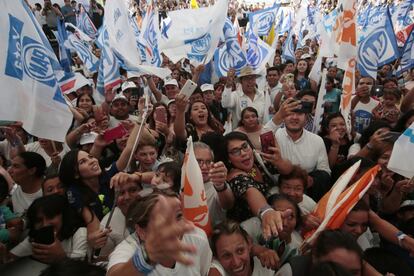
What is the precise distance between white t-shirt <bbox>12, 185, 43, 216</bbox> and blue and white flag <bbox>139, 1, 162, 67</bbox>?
3364mm

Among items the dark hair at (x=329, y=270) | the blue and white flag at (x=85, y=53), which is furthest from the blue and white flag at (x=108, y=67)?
the dark hair at (x=329, y=270)

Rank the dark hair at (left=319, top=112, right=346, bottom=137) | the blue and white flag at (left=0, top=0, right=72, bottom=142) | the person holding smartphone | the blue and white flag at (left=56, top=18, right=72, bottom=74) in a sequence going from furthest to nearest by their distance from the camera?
1. the blue and white flag at (left=56, top=18, right=72, bottom=74)
2. the dark hair at (left=319, top=112, right=346, bottom=137)
3. the blue and white flag at (left=0, top=0, right=72, bottom=142)
4. the person holding smartphone

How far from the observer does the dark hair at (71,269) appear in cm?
142

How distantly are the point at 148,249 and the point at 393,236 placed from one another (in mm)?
1866

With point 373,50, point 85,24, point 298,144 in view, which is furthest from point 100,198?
point 85,24

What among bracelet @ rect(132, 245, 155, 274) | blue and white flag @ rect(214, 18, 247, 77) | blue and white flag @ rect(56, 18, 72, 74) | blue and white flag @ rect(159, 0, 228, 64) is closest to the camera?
bracelet @ rect(132, 245, 155, 274)

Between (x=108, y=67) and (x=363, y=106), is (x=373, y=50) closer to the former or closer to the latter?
(x=363, y=106)

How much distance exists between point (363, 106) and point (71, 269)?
4397 mm

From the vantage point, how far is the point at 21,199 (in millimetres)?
2902

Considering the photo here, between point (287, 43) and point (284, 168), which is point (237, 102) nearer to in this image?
point (284, 168)

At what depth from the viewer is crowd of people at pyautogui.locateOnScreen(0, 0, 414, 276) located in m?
1.71

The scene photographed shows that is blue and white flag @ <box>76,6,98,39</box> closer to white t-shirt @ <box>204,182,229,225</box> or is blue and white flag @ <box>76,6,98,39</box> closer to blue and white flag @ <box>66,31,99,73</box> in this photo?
blue and white flag @ <box>66,31,99,73</box>

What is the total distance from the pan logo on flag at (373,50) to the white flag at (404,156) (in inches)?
110

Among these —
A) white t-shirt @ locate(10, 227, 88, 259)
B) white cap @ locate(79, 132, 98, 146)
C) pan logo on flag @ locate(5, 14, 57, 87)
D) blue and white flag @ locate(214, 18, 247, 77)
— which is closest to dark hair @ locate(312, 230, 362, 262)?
white t-shirt @ locate(10, 227, 88, 259)
